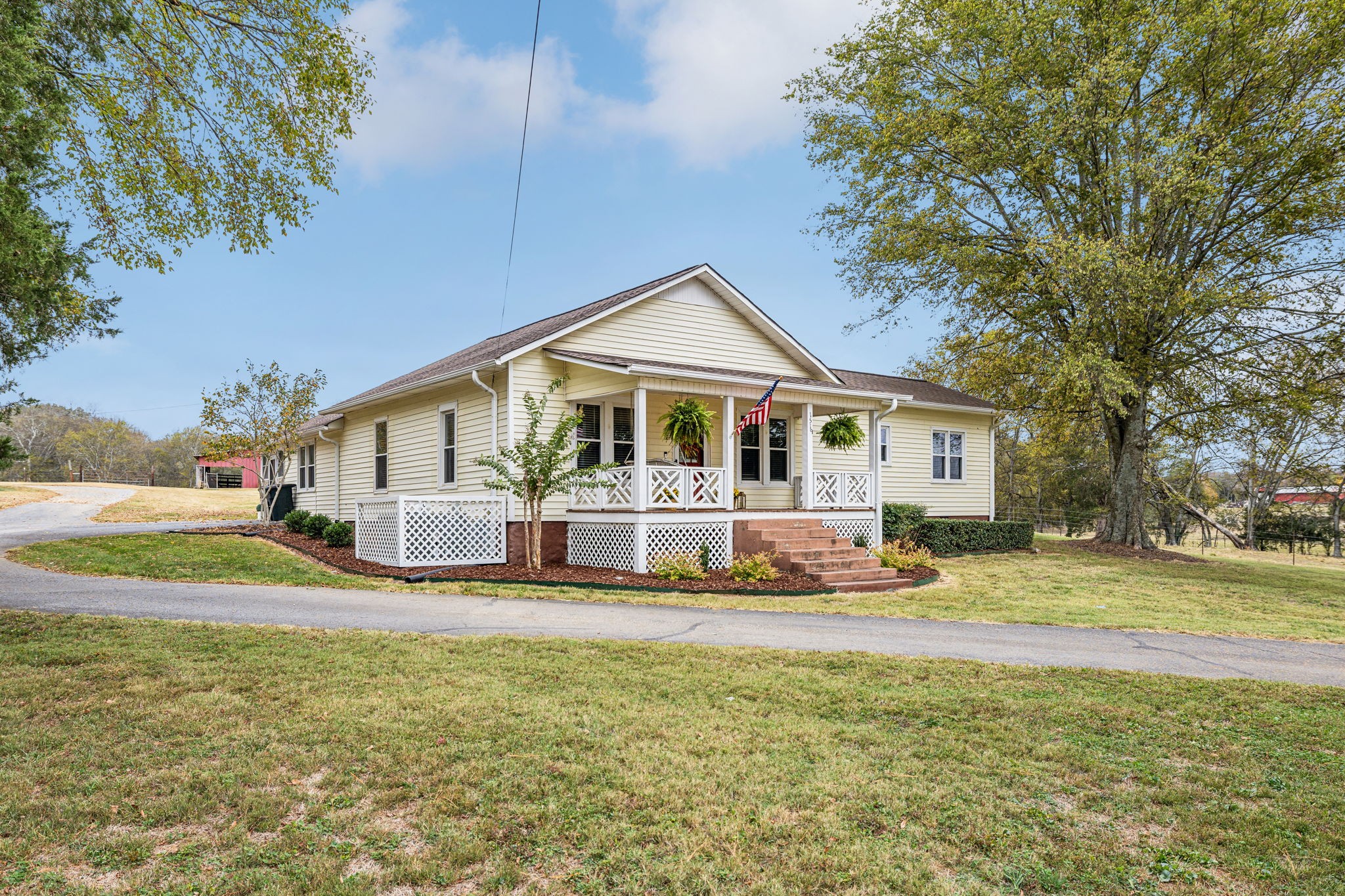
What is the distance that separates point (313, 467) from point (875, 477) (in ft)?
58.6

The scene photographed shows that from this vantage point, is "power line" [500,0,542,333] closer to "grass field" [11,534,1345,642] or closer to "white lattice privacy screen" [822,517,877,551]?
"grass field" [11,534,1345,642]

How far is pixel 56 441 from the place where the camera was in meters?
61.3

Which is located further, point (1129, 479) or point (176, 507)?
point (176, 507)

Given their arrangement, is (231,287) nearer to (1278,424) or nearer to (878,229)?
(878,229)

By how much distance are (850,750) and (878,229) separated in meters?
19.6

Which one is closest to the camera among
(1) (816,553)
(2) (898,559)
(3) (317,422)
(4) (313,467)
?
(1) (816,553)

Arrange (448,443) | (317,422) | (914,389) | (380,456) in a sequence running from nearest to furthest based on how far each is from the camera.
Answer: (448,443) → (380,456) → (914,389) → (317,422)

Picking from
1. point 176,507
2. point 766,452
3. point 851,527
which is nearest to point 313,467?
point 176,507

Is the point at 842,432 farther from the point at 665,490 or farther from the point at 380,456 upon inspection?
the point at 380,456

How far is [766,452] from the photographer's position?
1802cm

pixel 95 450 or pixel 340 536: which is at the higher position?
pixel 95 450

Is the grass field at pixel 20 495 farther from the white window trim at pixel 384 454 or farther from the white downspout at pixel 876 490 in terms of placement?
the white downspout at pixel 876 490

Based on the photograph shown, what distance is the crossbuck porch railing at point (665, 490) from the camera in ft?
46.0

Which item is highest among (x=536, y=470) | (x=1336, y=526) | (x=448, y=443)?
(x=448, y=443)
